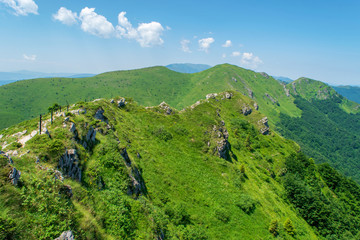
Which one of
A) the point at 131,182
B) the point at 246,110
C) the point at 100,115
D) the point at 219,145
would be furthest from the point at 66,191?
the point at 246,110

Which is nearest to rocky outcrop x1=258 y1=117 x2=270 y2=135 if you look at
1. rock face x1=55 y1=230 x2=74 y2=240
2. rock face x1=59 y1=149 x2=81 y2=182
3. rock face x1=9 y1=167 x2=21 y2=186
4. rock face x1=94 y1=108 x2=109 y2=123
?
rock face x1=94 y1=108 x2=109 y2=123

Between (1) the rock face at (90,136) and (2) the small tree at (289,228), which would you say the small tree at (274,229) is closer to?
(2) the small tree at (289,228)

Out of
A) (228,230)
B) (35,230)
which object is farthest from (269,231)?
(35,230)

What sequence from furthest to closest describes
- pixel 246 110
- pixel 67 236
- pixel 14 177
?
pixel 246 110 → pixel 14 177 → pixel 67 236

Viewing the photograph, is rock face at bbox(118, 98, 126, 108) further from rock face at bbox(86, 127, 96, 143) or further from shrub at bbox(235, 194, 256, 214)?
shrub at bbox(235, 194, 256, 214)

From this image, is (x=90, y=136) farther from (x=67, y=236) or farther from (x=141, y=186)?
(x=67, y=236)

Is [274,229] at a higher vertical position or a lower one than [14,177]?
lower
